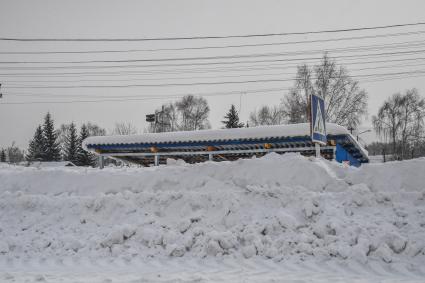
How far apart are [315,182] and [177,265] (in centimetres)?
330

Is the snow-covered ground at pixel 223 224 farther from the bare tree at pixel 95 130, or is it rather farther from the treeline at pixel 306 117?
the bare tree at pixel 95 130

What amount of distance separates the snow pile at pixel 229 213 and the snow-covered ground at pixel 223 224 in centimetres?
2

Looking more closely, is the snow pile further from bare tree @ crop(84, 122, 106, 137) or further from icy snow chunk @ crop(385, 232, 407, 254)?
bare tree @ crop(84, 122, 106, 137)

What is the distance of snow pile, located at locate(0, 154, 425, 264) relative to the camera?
19.1 ft

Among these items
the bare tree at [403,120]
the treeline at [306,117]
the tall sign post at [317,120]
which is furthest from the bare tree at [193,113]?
the tall sign post at [317,120]

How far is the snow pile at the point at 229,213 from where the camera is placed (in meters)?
5.83

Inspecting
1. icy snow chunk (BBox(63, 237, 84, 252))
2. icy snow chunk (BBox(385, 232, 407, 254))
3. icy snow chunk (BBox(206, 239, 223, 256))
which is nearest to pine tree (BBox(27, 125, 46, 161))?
icy snow chunk (BBox(63, 237, 84, 252))

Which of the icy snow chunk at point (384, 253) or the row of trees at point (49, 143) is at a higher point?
the row of trees at point (49, 143)

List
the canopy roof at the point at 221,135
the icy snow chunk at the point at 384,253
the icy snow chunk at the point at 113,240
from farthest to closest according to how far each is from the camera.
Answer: the canopy roof at the point at 221,135 → the icy snow chunk at the point at 113,240 → the icy snow chunk at the point at 384,253

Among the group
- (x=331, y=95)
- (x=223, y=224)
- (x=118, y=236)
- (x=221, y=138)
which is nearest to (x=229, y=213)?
(x=223, y=224)

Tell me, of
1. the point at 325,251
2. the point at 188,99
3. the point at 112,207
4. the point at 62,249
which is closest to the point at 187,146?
the point at 112,207

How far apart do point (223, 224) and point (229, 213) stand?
275 millimetres

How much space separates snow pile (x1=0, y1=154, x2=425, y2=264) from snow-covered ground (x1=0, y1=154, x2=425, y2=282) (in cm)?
2

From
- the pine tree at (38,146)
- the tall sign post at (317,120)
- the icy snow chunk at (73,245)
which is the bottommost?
the icy snow chunk at (73,245)
